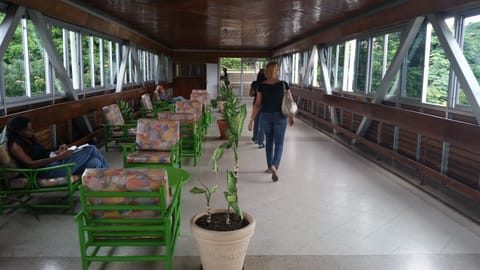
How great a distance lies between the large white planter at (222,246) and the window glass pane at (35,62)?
4490 millimetres

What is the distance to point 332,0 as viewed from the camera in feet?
20.6

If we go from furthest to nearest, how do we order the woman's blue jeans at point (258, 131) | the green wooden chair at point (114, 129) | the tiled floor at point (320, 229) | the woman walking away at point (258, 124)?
the woman's blue jeans at point (258, 131) → the woman walking away at point (258, 124) → the green wooden chair at point (114, 129) → the tiled floor at point (320, 229)

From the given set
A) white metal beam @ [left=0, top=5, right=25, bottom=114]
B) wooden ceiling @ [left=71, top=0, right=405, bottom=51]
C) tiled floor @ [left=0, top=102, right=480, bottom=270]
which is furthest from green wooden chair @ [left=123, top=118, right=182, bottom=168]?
wooden ceiling @ [left=71, top=0, right=405, bottom=51]

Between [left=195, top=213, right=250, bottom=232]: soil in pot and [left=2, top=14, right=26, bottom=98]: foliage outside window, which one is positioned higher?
[left=2, top=14, right=26, bottom=98]: foliage outside window

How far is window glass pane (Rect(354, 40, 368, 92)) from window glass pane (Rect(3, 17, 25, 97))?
6.12 metres

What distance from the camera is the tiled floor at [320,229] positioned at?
3260 millimetres

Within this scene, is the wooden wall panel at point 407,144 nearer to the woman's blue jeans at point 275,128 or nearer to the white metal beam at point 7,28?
the woman's blue jeans at point 275,128

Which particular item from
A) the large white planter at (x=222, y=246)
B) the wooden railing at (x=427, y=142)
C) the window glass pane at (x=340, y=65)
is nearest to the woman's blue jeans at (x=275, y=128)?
the wooden railing at (x=427, y=142)

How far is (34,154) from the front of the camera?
4324 mm

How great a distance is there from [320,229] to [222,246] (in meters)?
1.51

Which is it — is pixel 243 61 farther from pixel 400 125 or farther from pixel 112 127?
pixel 400 125

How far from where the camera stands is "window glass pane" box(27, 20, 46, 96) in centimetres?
596

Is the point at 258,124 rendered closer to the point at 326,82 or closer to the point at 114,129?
the point at 114,129

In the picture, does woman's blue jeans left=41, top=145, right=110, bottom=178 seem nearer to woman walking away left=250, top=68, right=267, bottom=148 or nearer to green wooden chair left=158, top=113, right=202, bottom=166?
green wooden chair left=158, top=113, right=202, bottom=166
